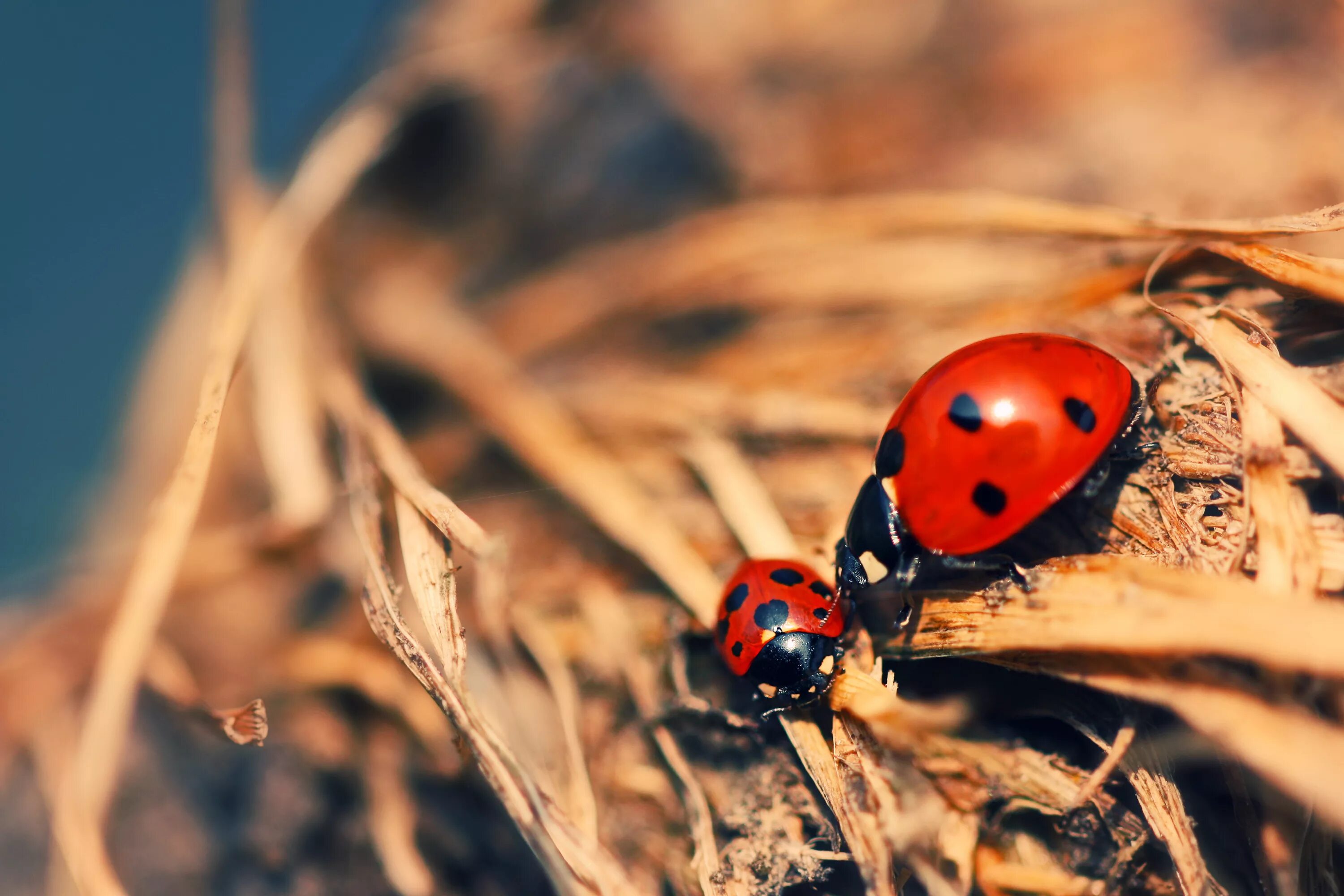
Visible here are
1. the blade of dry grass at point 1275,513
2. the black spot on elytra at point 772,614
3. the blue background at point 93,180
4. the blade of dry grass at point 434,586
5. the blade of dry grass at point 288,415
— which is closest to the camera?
the blade of dry grass at point 1275,513

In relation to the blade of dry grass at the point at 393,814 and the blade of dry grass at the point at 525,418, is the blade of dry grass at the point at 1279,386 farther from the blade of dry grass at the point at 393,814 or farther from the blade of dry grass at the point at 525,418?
the blade of dry grass at the point at 393,814

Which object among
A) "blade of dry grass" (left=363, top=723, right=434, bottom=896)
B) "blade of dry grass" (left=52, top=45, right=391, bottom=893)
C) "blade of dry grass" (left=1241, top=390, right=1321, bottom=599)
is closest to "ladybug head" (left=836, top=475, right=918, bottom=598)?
"blade of dry grass" (left=1241, top=390, right=1321, bottom=599)

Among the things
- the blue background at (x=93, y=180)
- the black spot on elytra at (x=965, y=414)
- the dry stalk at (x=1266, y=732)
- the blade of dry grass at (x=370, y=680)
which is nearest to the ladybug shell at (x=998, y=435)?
the black spot on elytra at (x=965, y=414)

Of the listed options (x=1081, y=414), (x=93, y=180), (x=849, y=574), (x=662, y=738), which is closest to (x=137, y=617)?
(x=662, y=738)

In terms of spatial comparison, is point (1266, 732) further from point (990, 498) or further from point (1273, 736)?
point (990, 498)

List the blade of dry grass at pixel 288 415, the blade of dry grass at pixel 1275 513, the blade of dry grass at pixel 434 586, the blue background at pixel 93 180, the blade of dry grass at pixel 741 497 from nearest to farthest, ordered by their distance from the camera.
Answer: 1. the blade of dry grass at pixel 1275 513
2. the blade of dry grass at pixel 434 586
3. the blade of dry grass at pixel 741 497
4. the blade of dry grass at pixel 288 415
5. the blue background at pixel 93 180

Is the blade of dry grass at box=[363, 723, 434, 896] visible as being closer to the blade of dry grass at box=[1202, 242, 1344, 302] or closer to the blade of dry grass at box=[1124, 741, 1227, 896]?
the blade of dry grass at box=[1124, 741, 1227, 896]

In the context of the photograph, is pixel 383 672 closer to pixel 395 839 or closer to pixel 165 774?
pixel 395 839
